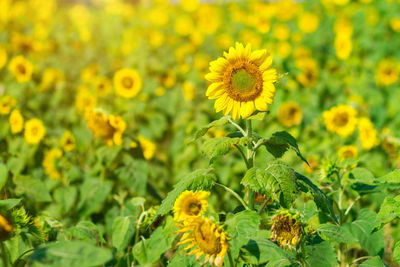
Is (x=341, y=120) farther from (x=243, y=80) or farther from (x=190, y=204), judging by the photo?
(x=243, y=80)

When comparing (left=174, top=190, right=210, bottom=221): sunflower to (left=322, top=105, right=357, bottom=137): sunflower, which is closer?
(left=174, top=190, right=210, bottom=221): sunflower

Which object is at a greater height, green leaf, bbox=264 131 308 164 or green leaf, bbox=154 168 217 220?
green leaf, bbox=264 131 308 164

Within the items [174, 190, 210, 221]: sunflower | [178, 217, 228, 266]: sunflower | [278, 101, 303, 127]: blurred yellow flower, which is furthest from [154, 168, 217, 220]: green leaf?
[278, 101, 303, 127]: blurred yellow flower

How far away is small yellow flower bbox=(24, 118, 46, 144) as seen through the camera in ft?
10.7

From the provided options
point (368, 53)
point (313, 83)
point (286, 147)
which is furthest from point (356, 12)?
point (286, 147)

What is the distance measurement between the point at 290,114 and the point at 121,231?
2283 mm

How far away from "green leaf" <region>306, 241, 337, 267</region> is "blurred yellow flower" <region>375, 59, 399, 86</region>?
3541mm

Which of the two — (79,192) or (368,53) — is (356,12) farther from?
(79,192)

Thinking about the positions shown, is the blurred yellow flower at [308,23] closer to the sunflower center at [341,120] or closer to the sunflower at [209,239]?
the sunflower center at [341,120]

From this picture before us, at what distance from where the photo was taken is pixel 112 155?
267 centimetres

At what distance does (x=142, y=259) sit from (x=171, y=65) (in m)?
3.79

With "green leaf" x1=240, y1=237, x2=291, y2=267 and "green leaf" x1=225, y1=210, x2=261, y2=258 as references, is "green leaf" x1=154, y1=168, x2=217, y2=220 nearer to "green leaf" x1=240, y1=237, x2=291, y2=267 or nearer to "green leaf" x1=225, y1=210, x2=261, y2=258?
"green leaf" x1=225, y1=210, x2=261, y2=258

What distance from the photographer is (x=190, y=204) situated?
2.02 meters

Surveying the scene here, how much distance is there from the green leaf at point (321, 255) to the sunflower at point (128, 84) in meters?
2.80
